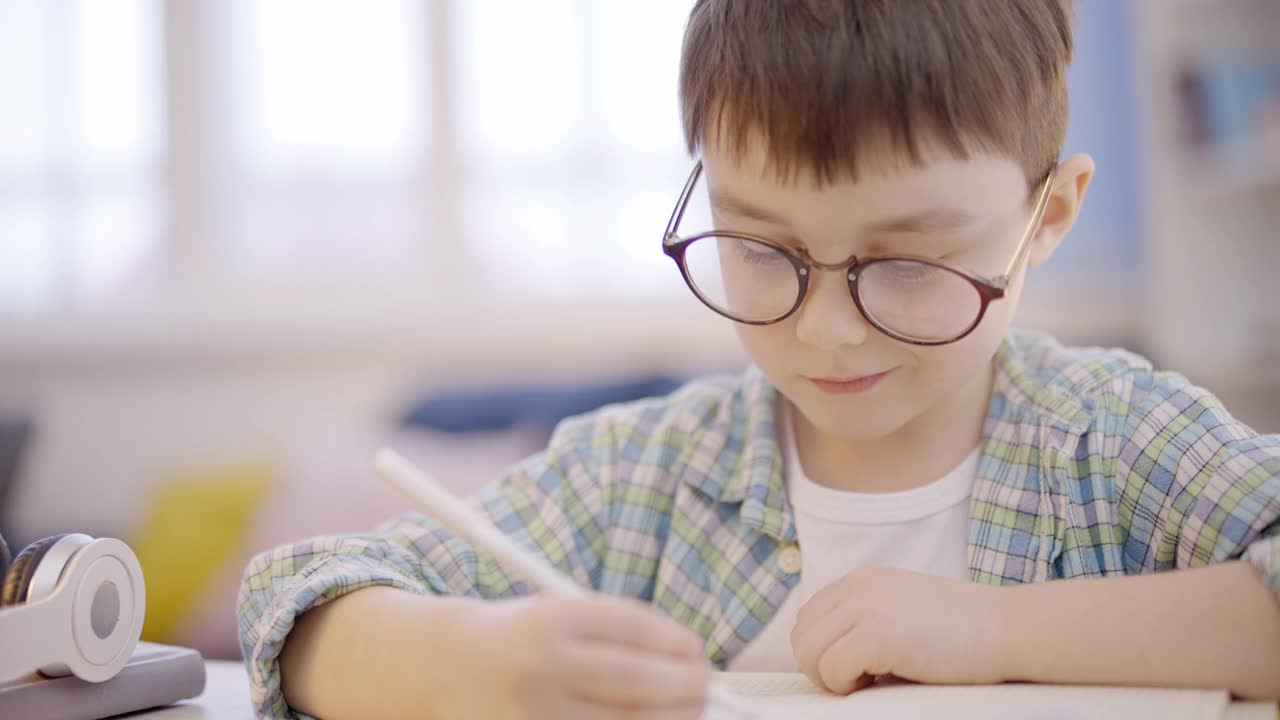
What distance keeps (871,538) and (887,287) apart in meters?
0.23

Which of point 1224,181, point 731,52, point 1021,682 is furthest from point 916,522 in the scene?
point 1224,181

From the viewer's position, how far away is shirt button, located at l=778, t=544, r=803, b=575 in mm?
893

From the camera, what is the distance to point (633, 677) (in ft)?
1.77

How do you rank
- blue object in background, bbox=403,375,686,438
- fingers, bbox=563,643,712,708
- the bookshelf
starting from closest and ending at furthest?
1. fingers, bbox=563,643,712,708
2. blue object in background, bbox=403,375,686,438
3. the bookshelf

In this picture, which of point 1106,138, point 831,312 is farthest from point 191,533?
point 1106,138

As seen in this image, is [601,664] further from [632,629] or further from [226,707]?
[226,707]

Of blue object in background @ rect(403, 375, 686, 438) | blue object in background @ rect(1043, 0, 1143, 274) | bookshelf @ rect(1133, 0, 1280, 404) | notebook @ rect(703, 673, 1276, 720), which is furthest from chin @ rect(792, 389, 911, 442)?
blue object in background @ rect(1043, 0, 1143, 274)

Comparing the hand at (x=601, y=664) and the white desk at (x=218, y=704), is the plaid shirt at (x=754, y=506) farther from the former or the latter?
the hand at (x=601, y=664)

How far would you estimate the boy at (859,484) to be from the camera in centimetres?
64

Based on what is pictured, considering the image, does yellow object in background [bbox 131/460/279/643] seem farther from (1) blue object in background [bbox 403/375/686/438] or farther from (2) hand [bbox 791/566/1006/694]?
(2) hand [bbox 791/566/1006/694]

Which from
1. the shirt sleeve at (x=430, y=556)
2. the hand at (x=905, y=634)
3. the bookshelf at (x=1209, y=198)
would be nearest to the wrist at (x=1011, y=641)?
the hand at (x=905, y=634)

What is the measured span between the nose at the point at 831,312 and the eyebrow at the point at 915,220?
0.04 metres

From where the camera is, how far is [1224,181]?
2398 mm

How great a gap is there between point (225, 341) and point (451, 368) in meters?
0.55
